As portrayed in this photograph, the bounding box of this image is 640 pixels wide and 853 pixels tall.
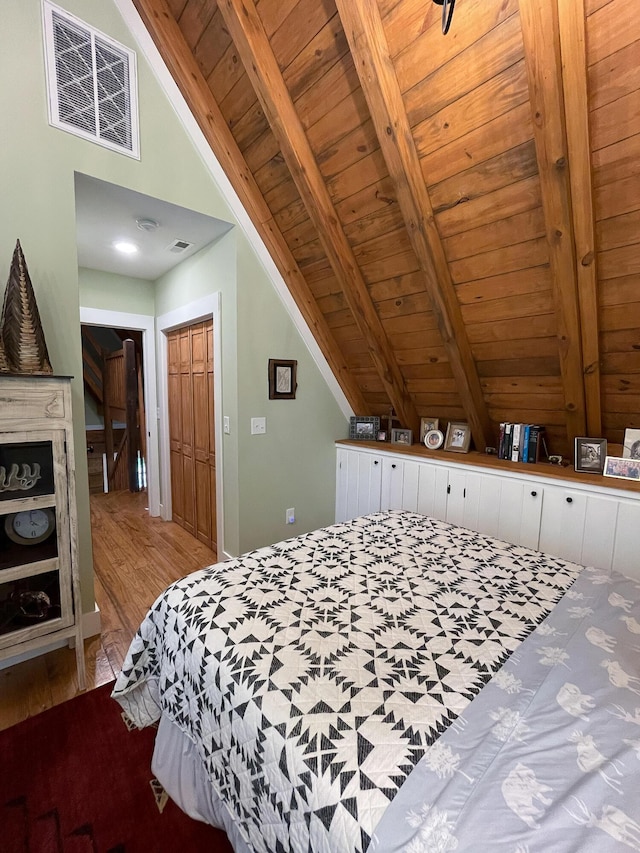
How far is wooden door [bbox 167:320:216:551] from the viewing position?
10.2 feet

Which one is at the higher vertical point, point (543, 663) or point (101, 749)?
point (543, 663)

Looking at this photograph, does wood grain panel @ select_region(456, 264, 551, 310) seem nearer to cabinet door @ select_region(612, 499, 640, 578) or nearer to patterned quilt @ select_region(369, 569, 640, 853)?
cabinet door @ select_region(612, 499, 640, 578)

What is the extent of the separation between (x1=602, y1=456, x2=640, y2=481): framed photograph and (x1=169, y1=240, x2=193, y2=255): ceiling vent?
3.10 meters

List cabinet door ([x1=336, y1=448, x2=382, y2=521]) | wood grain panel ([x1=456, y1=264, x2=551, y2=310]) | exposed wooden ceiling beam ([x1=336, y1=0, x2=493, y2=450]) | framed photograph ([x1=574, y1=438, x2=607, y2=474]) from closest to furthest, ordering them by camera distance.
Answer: exposed wooden ceiling beam ([x1=336, y1=0, x2=493, y2=450]) < wood grain panel ([x1=456, y1=264, x2=551, y2=310]) < framed photograph ([x1=574, y1=438, x2=607, y2=474]) < cabinet door ([x1=336, y1=448, x2=382, y2=521])

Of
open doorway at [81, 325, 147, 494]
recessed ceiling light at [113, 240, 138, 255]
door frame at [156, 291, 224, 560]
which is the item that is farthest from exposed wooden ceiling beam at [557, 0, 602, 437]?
open doorway at [81, 325, 147, 494]

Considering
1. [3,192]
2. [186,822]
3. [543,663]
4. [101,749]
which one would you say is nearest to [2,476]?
[101,749]

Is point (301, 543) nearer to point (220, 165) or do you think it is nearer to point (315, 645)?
point (315, 645)

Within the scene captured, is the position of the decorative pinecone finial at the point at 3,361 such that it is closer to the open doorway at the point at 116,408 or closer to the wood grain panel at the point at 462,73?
the wood grain panel at the point at 462,73

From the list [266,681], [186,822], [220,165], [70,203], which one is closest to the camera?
[266,681]

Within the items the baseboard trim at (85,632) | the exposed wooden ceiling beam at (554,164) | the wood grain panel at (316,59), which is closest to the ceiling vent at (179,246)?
the wood grain panel at (316,59)

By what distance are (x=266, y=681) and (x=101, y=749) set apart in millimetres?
1112

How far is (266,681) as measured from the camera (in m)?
0.90

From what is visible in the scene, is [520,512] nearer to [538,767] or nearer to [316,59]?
[538,767]

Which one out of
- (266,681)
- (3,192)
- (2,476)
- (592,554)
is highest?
(3,192)
